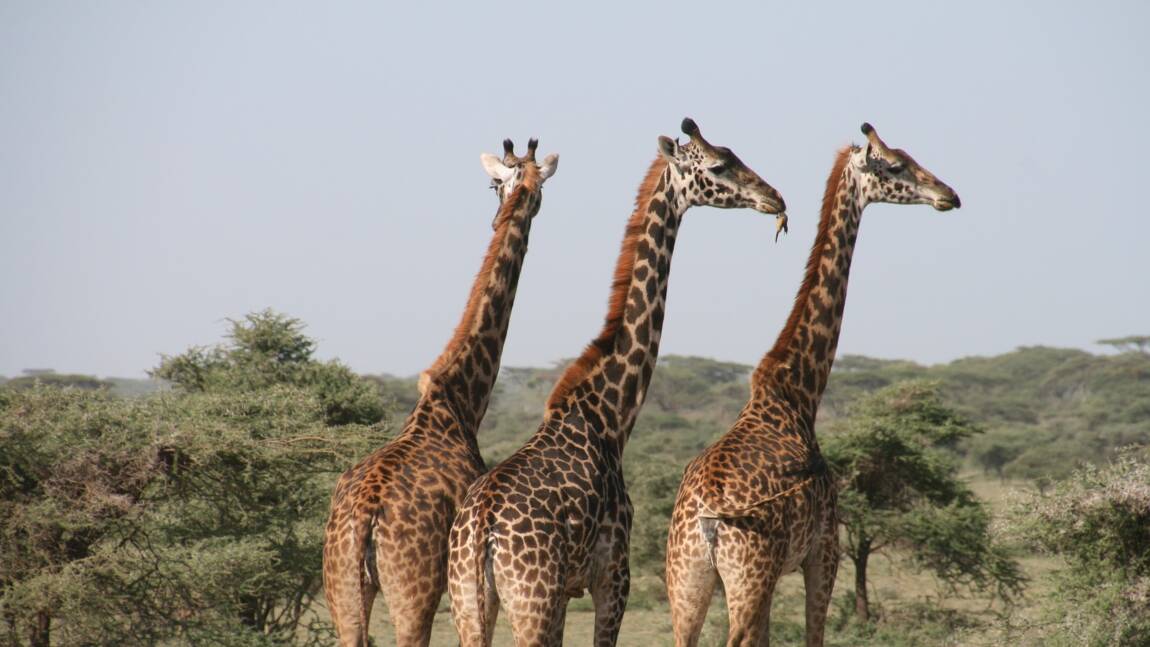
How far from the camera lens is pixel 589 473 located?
696cm

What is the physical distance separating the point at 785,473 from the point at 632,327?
114 cm

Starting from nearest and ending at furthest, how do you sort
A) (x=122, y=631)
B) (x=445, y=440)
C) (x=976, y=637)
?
(x=445, y=440) < (x=122, y=631) < (x=976, y=637)

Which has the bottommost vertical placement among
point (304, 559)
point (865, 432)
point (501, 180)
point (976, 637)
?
point (976, 637)

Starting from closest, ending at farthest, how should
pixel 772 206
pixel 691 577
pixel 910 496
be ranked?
1. pixel 691 577
2. pixel 772 206
3. pixel 910 496

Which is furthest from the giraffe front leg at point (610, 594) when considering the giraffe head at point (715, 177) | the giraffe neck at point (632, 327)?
the giraffe head at point (715, 177)

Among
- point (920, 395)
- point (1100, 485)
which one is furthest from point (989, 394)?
point (1100, 485)

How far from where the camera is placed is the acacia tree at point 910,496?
16.8 metres

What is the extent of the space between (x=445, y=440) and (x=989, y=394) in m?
51.8

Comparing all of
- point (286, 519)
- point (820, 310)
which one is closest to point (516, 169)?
point (820, 310)

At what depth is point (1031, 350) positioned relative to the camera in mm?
66812

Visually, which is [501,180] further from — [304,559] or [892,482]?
[892,482]

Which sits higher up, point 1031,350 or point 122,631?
point 1031,350

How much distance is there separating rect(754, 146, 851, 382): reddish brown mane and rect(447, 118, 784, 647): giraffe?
0.55 m

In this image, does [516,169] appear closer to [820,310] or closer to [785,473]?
[820,310]
